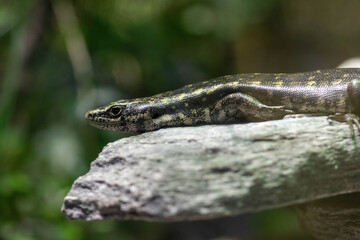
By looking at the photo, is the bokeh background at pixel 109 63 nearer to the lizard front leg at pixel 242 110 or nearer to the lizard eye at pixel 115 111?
the lizard eye at pixel 115 111

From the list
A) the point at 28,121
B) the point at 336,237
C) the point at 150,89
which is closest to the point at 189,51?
the point at 150,89

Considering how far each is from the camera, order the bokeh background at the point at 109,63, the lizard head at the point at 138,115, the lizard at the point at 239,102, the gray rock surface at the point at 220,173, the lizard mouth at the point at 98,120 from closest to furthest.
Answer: the gray rock surface at the point at 220,173 → the lizard at the point at 239,102 → the lizard head at the point at 138,115 → the lizard mouth at the point at 98,120 → the bokeh background at the point at 109,63

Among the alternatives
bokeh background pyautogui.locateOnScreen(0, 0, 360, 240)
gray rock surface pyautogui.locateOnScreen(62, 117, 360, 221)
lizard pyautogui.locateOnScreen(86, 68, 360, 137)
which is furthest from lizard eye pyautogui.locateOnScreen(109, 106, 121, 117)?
bokeh background pyautogui.locateOnScreen(0, 0, 360, 240)

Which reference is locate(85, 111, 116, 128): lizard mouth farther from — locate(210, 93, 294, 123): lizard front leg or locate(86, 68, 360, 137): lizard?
locate(210, 93, 294, 123): lizard front leg

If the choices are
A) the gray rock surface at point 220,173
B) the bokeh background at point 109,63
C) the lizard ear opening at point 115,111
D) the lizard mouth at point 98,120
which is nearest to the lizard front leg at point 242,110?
the gray rock surface at point 220,173

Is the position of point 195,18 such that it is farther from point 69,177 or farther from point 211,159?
point 211,159
